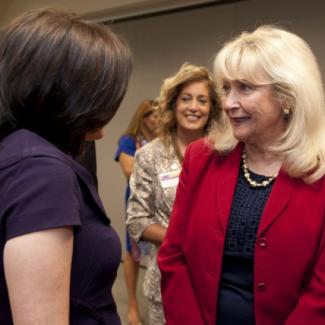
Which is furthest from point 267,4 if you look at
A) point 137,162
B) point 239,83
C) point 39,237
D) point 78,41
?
point 39,237

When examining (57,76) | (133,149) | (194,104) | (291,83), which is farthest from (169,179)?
(133,149)

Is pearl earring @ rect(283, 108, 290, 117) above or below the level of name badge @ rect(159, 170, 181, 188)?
above

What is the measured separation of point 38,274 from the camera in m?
0.76

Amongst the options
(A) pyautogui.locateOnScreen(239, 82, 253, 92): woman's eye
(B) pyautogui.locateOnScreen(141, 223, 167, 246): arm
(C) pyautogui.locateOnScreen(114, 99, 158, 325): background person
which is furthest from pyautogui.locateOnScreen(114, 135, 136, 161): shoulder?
(A) pyautogui.locateOnScreen(239, 82, 253, 92): woman's eye

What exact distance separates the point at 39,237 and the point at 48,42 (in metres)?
0.36

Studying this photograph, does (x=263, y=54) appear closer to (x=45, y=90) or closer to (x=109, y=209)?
(x=45, y=90)

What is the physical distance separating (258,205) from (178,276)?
0.36 meters

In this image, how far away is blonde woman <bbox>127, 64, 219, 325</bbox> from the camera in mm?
2033

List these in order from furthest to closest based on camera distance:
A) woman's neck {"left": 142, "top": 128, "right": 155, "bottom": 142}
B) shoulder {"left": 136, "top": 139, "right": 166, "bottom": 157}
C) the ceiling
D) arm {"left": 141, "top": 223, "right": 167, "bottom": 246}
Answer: the ceiling < woman's neck {"left": 142, "top": 128, "right": 155, "bottom": 142} < shoulder {"left": 136, "top": 139, "right": 166, "bottom": 157} < arm {"left": 141, "top": 223, "right": 167, "bottom": 246}

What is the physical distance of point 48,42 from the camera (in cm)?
85

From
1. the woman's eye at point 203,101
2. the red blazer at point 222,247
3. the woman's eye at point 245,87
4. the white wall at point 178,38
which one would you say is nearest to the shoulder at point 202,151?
the red blazer at point 222,247

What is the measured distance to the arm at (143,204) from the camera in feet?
6.67

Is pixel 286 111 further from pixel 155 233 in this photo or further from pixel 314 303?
pixel 155 233

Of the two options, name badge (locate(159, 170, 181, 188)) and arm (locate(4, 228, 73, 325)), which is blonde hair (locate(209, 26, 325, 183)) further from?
arm (locate(4, 228, 73, 325))
